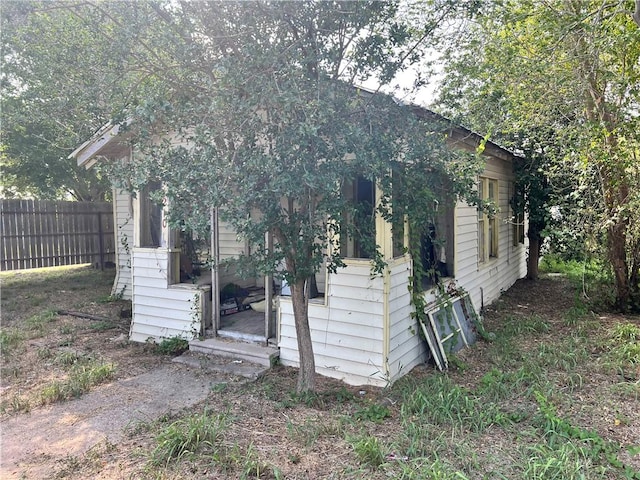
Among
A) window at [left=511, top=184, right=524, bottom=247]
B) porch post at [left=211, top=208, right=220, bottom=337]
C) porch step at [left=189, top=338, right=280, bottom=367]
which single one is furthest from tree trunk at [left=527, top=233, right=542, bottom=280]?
porch post at [left=211, top=208, right=220, bottom=337]

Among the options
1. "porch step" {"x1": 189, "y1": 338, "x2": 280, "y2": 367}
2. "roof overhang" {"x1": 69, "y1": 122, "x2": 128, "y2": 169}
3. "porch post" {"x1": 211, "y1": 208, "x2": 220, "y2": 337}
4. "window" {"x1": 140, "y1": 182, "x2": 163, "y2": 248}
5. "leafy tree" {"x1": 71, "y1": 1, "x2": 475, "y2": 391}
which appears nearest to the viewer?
"leafy tree" {"x1": 71, "y1": 1, "x2": 475, "y2": 391}

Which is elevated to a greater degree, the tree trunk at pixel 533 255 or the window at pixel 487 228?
the window at pixel 487 228

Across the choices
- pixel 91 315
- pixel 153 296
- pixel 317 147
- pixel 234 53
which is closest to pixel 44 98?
pixel 91 315

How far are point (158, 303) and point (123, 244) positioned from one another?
3605 mm

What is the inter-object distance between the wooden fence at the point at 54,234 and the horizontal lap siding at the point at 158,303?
5.96m

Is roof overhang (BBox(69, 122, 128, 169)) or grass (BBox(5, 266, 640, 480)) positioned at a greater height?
roof overhang (BBox(69, 122, 128, 169))

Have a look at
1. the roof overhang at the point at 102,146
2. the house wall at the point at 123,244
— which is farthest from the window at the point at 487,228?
the house wall at the point at 123,244

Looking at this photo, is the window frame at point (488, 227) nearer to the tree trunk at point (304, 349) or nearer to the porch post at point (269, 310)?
the porch post at point (269, 310)

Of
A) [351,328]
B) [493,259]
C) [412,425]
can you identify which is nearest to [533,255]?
[493,259]

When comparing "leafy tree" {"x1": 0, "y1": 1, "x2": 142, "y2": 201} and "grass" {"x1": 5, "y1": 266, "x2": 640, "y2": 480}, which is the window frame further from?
"leafy tree" {"x1": 0, "y1": 1, "x2": 142, "y2": 201}

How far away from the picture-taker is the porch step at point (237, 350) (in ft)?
16.0

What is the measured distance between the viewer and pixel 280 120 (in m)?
3.22

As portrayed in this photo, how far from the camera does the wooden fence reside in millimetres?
9992

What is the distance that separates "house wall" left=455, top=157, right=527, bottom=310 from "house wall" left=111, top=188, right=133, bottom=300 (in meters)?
6.33
